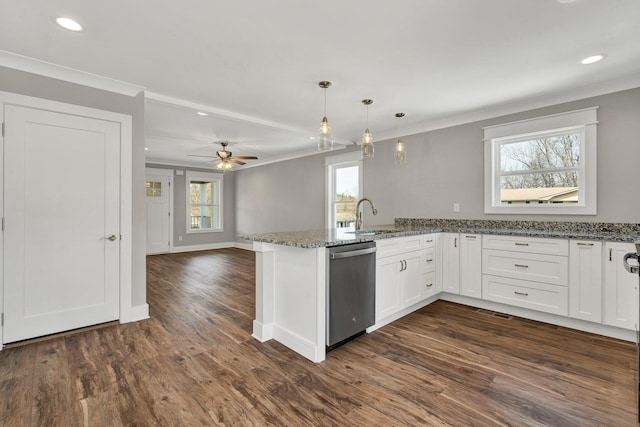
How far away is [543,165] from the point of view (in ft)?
11.8

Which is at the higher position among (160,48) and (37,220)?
(160,48)

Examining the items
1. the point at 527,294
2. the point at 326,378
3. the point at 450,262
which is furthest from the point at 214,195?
the point at 527,294

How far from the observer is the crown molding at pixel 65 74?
2512mm

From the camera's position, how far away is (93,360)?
235 centimetres

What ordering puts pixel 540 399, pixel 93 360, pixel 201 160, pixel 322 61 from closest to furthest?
pixel 540 399 < pixel 93 360 < pixel 322 61 < pixel 201 160

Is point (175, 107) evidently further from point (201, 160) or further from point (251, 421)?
point (201, 160)

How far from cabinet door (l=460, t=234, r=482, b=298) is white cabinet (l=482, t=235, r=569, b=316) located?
53 millimetres

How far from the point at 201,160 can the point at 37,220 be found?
16.5 ft

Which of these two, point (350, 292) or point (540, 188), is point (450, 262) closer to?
point (540, 188)

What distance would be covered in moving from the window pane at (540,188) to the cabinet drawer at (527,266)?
2.73ft

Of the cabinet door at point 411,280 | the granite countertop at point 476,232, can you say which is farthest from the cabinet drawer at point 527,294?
the cabinet door at point 411,280

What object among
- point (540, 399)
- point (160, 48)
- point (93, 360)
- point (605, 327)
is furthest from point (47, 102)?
point (605, 327)

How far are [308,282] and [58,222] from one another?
2.35 m

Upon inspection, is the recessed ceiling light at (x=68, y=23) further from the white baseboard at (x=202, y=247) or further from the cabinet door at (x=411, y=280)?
the white baseboard at (x=202, y=247)
